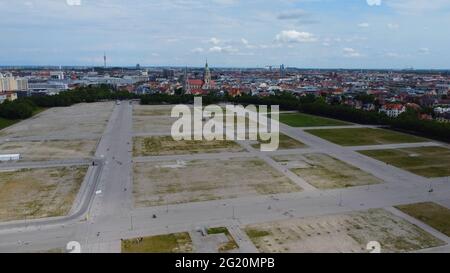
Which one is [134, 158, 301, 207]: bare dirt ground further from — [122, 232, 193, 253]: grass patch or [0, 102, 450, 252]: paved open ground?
[122, 232, 193, 253]: grass patch

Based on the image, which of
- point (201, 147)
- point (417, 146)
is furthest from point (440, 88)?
point (201, 147)

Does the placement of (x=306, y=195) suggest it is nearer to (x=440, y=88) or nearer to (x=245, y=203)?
(x=245, y=203)

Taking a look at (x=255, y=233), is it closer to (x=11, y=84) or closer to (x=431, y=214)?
(x=431, y=214)

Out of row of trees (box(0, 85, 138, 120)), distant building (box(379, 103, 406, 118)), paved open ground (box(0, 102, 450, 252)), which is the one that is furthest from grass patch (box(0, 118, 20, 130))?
distant building (box(379, 103, 406, 118))

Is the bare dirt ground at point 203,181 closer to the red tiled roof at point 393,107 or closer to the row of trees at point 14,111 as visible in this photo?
the row of trees at point 14,111

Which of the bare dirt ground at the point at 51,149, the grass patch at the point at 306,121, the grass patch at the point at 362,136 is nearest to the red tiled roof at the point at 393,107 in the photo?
the grass patch at the point at 306,121
